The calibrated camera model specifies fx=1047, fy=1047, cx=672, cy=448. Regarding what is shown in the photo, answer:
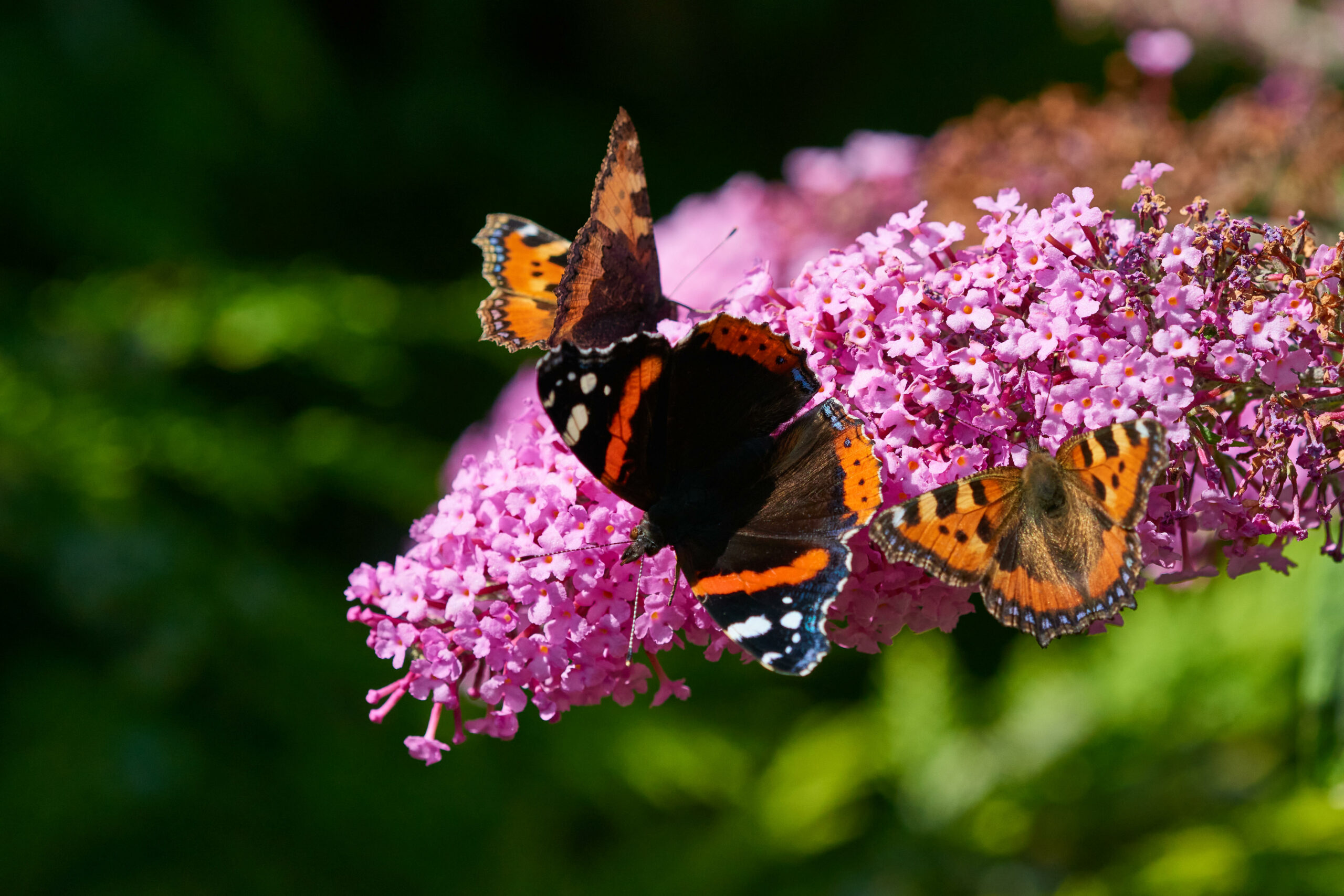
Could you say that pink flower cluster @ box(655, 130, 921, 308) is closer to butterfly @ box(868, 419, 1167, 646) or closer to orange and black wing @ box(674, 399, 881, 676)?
orange and black wing @ box(674, 399, 881, 676)

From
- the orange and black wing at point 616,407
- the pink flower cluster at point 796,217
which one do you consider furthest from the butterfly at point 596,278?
the pink flower cluster at point 796,217

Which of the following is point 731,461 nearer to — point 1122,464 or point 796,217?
point 1122,464

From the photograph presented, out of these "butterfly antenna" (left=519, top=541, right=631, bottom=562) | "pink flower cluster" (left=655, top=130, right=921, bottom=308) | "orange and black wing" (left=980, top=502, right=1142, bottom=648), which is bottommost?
"orange and black wing" (left=980, top=502, right=1142, bottom=648)

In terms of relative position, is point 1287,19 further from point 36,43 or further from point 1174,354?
point 36,43

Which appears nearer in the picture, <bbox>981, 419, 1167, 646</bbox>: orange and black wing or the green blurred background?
<bbox>981, 419, 1167, 646</bbox>: orange and black wing

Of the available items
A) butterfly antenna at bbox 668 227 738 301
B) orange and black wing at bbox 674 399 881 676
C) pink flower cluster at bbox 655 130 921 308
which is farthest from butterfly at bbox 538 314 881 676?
pink flower cluster at bbox 655 130 921 308

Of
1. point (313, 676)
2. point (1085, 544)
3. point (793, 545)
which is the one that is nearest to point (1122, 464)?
point (1085, 544)

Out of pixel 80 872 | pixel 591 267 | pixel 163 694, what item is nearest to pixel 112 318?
pixel 163 694
